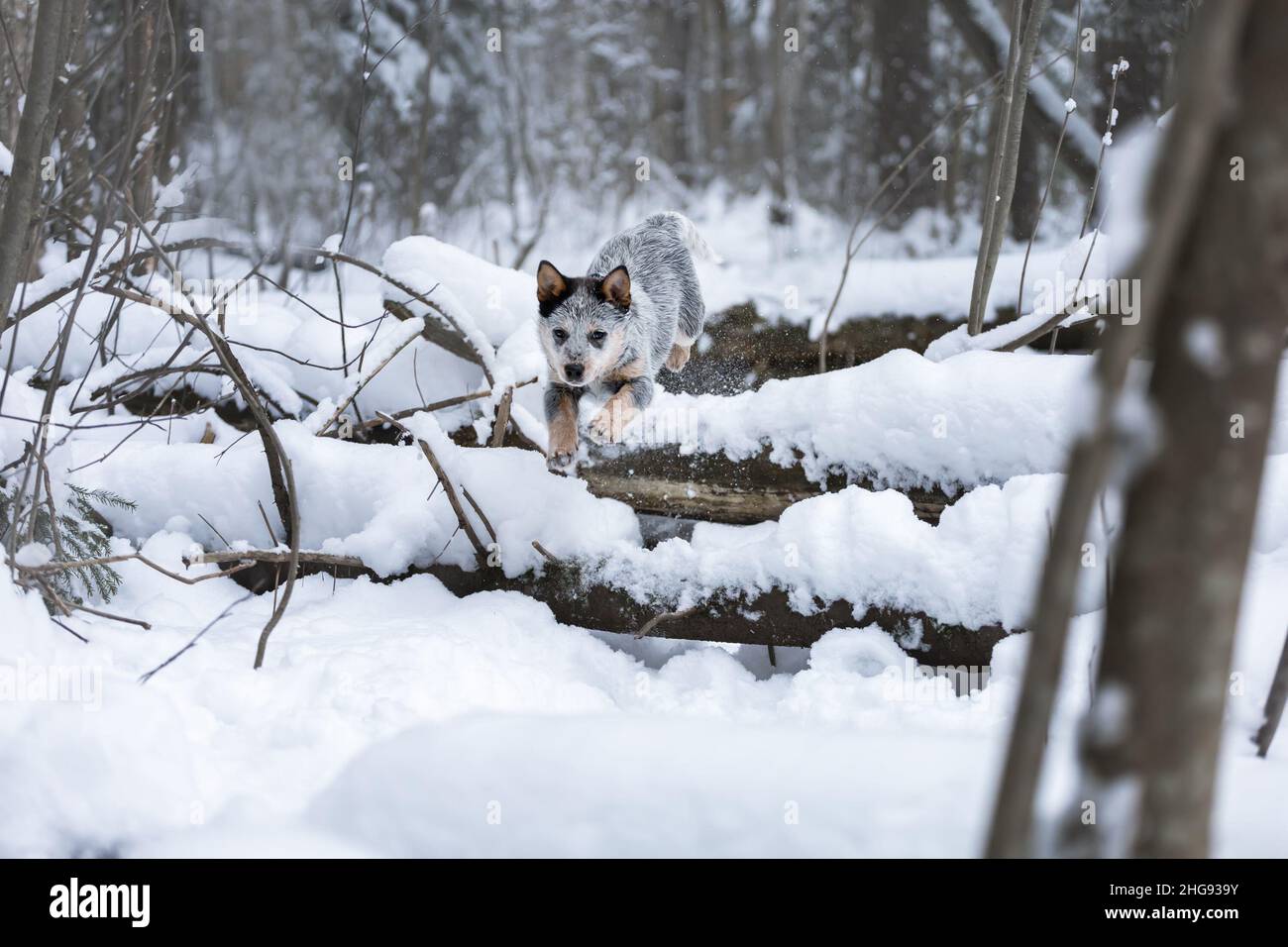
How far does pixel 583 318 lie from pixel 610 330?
0.15m

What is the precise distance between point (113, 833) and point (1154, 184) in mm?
2602

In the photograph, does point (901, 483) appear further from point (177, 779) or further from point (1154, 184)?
point (1154, 184)

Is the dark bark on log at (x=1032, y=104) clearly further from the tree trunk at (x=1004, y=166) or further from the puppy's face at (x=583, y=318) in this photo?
the puppy's face at (x=583, y=318)

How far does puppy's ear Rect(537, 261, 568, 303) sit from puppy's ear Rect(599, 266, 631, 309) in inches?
7.7

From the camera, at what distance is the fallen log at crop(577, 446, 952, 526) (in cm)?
466

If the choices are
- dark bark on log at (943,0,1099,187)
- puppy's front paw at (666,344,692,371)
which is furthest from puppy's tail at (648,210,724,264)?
dark bark on log at (943,0,1099,187)

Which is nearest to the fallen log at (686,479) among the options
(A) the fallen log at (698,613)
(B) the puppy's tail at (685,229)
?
(A) the fallen log at (698,613)

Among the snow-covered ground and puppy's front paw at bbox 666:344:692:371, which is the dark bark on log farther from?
puppy's front paw at bbox 666:344:692:371

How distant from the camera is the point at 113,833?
2439mm

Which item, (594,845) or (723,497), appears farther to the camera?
(723,497)

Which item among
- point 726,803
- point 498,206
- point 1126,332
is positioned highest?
point 498,206

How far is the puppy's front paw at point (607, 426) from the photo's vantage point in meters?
4.68
